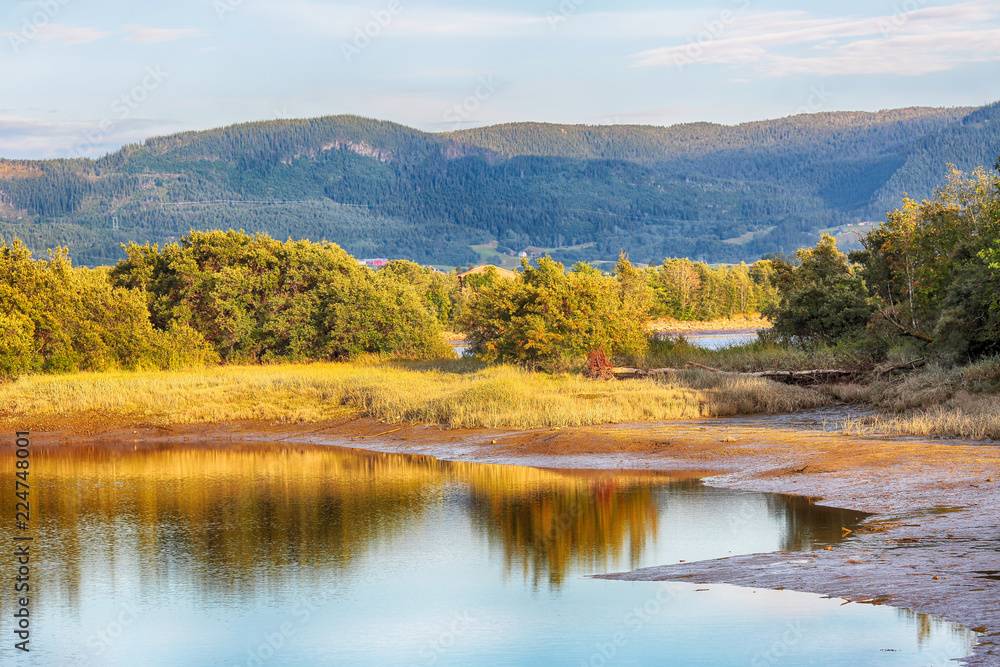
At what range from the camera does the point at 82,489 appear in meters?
20.0

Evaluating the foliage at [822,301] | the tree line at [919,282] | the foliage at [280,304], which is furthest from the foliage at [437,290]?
the tree line at [919,282]

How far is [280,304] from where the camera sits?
42.8 meters

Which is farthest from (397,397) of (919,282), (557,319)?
(919,282)

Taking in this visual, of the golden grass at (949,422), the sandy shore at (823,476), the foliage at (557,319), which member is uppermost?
the foliage at (557,319)

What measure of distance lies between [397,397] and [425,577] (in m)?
16.3

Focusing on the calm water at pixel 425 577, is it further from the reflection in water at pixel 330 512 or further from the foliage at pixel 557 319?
the foliage at pixel 557 319

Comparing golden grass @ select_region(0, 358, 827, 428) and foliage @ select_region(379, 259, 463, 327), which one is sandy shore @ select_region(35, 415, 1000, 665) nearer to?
golden grass @ select_region(0, 358, 827, 428)

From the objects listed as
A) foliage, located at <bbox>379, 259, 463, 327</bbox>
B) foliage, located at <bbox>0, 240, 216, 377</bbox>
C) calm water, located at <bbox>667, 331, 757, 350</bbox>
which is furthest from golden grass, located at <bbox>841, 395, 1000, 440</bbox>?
foliage, located at <bbox>379, 259, 463, 327</bbox>

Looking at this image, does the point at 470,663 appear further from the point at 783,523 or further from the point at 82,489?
the point at 82,489

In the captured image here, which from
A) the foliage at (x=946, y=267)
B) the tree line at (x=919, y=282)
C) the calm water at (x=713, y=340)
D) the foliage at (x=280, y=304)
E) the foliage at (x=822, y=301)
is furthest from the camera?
the calm water at (x=713, y=340)

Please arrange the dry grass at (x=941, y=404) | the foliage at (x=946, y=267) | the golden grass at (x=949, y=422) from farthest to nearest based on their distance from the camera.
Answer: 1. the foliage at (x=946, y=267)
2. the dry grass at (x=941, y=404)
3. the golden grass at (x=949, y=422)

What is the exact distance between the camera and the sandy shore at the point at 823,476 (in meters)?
10.6

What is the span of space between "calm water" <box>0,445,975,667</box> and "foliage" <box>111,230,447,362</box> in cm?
2063

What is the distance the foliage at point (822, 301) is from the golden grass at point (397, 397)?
8.25 m
